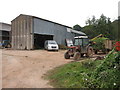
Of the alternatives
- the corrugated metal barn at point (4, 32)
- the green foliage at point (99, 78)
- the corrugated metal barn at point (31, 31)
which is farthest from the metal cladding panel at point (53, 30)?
the green foliage at point (99, 78)

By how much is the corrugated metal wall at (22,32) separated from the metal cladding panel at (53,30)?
4.23 ft

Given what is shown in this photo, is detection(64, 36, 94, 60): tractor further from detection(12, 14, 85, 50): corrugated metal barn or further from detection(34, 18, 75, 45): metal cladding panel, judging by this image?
detection(34, 18, 75, 45): metal cladding panel

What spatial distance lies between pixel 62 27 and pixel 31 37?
10.4 metres

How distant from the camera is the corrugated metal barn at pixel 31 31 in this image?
23.6 metres

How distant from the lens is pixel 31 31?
23359 mm

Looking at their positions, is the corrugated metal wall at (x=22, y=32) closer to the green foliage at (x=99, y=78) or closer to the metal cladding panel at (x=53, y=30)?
the metal cladding panel at (x=53, y=30)

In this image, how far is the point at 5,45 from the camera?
3047 cm

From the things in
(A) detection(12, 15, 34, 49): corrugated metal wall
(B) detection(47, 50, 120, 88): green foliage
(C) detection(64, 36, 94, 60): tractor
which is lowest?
(B) detection(47, 50, 120, 88): green foliage

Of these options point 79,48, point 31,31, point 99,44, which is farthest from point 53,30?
point 79,48

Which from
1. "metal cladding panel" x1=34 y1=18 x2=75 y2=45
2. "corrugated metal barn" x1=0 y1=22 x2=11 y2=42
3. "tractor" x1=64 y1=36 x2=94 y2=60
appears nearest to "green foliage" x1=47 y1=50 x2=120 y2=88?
"tractor" x1=64 y1=36 x2=94 y2=60

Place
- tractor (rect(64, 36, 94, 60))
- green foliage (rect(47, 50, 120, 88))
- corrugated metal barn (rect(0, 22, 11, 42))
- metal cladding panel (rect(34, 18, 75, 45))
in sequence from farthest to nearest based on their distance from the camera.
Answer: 1. corrugated metal barn (rect(0, 22, 11, 42))
2. metal cladding panel (rect(34, 18, 75, 45))
3. tractor (rect(64, 36, 94, 60))
4. green foliage (rect(47, 50, 120, 88))

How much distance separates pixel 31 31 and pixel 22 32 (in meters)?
2.77

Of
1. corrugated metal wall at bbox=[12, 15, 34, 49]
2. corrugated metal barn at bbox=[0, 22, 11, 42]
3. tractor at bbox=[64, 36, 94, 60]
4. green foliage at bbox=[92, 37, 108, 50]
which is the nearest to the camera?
tractor at bbox=[64, 36, 94, 60]

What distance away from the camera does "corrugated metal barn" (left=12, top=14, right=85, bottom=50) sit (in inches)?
930
